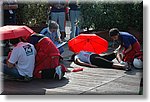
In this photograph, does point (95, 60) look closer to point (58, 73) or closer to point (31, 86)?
point (58, 73)

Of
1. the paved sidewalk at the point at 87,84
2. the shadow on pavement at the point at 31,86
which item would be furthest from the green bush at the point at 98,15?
the shadow on pavement at the point at 31,86

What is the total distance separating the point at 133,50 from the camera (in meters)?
6.62

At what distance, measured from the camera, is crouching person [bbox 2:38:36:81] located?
523 cm

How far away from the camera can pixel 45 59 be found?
554 cm

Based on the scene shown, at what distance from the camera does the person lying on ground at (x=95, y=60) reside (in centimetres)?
652

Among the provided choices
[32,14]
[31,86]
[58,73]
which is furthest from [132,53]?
[32,14]

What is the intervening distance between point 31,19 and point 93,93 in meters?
5.74

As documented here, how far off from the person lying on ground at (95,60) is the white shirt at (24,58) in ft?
5.14

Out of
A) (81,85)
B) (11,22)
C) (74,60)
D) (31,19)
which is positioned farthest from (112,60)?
(31,19)

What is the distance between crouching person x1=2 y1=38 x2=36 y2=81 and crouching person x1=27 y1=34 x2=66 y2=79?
0.41ft

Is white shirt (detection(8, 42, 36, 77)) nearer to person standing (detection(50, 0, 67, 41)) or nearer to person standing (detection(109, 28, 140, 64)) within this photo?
person standing (detection(109, 28, 140, 64))

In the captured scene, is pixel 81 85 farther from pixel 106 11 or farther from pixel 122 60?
pixel 106 11

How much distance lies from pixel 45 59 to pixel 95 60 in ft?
4.63

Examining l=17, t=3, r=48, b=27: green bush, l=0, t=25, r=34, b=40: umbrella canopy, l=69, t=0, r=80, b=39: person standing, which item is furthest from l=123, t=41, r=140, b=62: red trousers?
l=17, t=3, r=48, b=27: green bush
